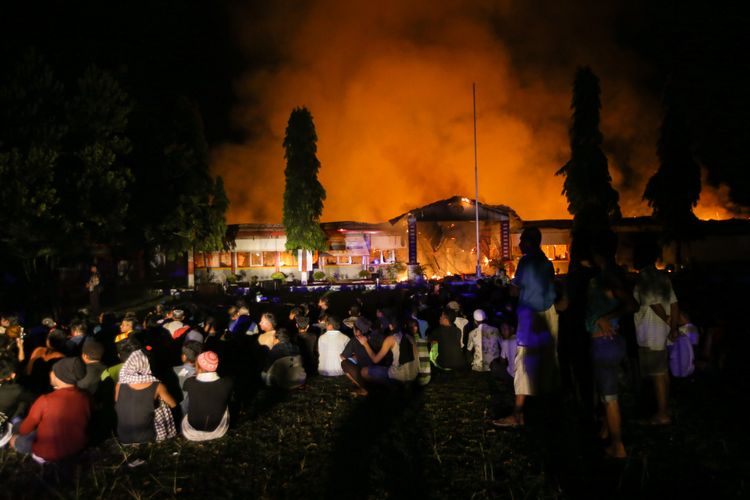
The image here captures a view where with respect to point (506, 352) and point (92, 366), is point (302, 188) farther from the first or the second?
point (92, 366)

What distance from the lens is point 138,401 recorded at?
17.4 ft

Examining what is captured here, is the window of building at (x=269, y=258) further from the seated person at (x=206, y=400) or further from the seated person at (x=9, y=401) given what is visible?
the seated person at (x=206, y=400)

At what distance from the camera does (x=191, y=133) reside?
2641cm

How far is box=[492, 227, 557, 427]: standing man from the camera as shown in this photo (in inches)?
207

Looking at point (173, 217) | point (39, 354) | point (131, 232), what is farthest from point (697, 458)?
point (173, 217)

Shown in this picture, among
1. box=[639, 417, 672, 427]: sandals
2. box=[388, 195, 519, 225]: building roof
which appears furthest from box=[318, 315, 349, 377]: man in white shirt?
box=[388, 195, 519, 225]: building roof

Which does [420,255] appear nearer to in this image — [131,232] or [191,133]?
[191,133]

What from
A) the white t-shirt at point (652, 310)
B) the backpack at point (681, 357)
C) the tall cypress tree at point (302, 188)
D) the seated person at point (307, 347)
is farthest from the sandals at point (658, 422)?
the tall cypress tree at point (302, 188)

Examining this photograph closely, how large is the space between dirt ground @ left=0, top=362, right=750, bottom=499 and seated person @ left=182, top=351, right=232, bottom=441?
0.16 meters

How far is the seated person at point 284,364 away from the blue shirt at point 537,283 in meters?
3.80

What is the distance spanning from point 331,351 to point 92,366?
11.6 feet

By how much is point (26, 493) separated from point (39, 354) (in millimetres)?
3026

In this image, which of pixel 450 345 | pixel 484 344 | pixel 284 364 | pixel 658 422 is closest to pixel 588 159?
pixel 484 344

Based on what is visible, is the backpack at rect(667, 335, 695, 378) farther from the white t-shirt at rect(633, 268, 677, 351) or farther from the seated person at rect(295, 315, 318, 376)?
the seated person at rect(295, 315, 318, 376)
